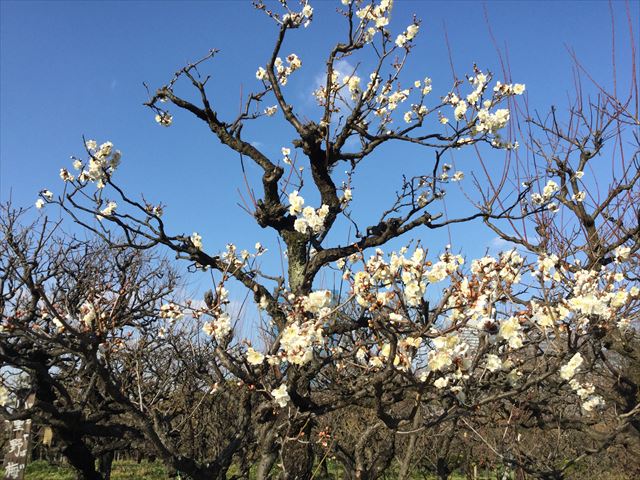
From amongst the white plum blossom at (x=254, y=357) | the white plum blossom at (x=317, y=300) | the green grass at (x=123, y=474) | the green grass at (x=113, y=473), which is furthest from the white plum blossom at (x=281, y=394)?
the green grass at (x=113, y=473)

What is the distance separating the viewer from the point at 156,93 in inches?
210

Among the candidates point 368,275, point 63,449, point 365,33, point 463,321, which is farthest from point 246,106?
point 63,449

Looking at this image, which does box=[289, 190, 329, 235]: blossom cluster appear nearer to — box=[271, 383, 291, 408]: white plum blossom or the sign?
box=[271, 383, 291, 408]: white plum blossom

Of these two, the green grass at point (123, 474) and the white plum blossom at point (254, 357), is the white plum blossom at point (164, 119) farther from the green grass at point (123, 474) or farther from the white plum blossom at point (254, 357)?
the green grass at point (123, 474)

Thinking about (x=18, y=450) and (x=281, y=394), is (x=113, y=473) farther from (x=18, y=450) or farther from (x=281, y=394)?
(x=281, y=394)

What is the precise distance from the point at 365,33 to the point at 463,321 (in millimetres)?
3462

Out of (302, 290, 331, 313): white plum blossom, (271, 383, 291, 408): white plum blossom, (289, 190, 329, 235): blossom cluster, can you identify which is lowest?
(271, 383, 291, 408): white plum blossom

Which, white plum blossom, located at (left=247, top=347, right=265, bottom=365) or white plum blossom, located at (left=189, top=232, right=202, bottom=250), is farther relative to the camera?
white plum blossom, located at (left=189, top=232, right=202, bottom=250)

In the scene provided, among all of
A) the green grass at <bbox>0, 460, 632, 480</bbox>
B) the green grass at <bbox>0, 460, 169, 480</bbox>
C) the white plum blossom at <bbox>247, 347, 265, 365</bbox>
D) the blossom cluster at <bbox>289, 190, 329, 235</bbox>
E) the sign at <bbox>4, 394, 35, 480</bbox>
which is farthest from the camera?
the green grass at <bbox>0, 460, 169, 480</bbox>

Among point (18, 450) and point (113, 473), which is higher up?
point (18, 450)

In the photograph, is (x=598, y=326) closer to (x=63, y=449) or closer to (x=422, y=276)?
(x=422, y=276)

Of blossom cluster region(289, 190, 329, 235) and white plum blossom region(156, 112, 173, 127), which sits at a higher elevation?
white plum blossom region(156, 112, 173, 127)

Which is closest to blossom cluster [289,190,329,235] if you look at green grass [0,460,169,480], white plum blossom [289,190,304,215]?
white plum blossom [289,190,304,215]

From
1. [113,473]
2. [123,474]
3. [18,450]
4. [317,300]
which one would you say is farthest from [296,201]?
[113,473]
